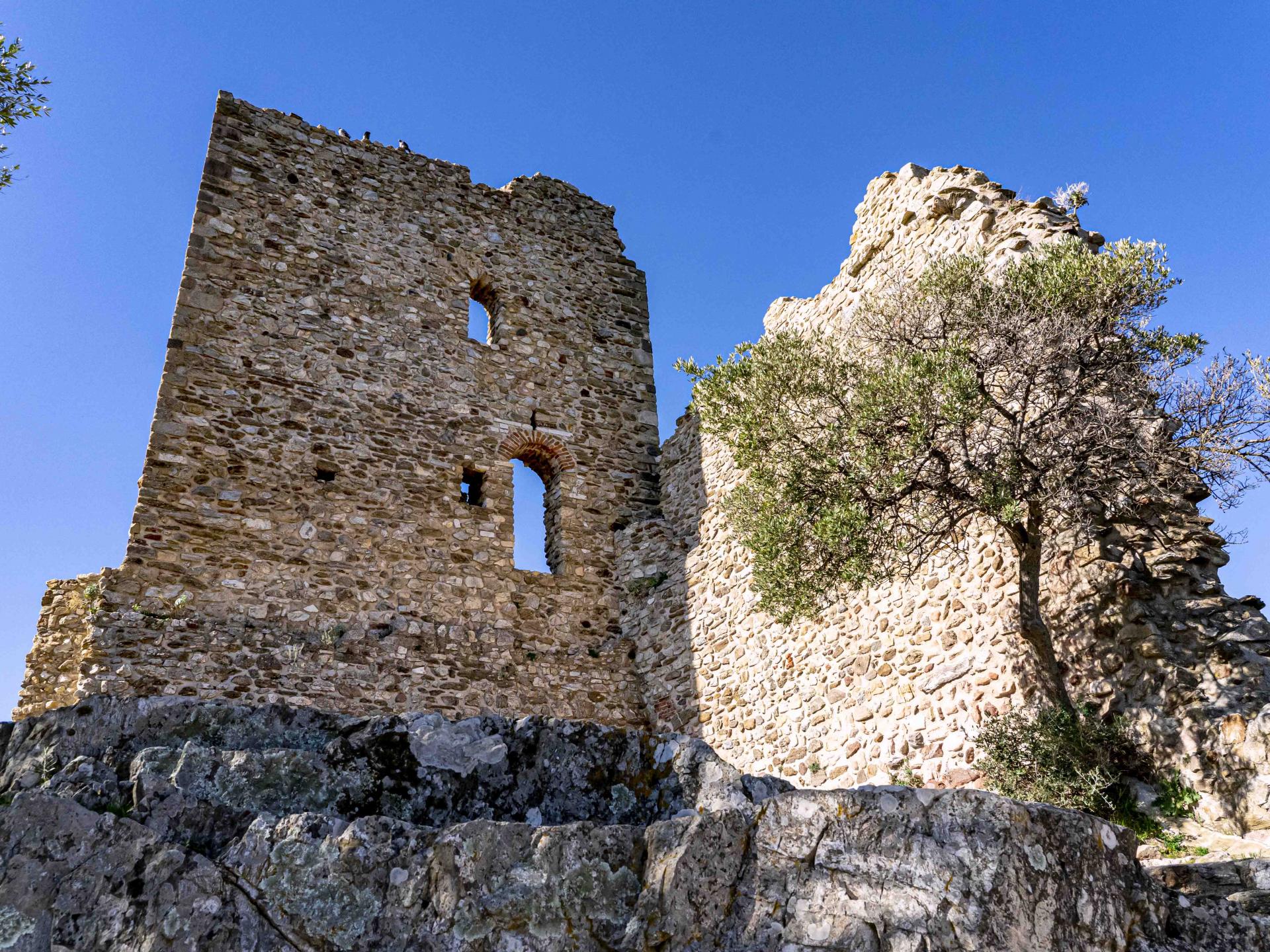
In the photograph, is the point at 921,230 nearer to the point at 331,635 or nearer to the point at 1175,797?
the point at 1175,797

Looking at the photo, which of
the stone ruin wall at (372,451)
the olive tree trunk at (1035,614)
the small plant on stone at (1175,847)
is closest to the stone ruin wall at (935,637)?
the olive tree trunk at (1035,614)

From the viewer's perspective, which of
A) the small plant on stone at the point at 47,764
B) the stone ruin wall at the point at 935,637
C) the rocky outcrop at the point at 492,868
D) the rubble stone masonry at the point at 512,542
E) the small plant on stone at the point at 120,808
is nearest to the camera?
the rocky outcrop at the point at 492,868

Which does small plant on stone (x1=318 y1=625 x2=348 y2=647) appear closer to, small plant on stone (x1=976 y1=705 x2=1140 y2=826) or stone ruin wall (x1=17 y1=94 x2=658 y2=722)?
stone ruin wall (x1=17 y1=94 x2=658 y2=722)

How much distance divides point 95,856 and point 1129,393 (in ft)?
25.5

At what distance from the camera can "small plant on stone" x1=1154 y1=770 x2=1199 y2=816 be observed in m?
6.97

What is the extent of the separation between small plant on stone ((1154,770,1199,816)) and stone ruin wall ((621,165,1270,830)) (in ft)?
0.25

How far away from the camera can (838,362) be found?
9.91 meters

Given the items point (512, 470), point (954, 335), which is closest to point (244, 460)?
point (512, 470)

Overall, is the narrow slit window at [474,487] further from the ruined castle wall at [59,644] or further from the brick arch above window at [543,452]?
the ruined castle wall at [59,644]

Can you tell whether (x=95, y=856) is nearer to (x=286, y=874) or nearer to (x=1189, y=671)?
(x=286, y=874)

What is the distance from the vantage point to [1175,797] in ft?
23.2

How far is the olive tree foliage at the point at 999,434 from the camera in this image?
25.7 feet

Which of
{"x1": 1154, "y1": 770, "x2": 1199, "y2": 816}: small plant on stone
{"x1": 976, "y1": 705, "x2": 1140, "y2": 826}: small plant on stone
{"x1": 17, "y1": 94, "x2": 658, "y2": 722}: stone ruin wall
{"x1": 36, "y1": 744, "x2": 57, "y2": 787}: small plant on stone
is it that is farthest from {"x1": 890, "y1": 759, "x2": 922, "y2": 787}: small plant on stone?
{"x1": 36, "y1": 744, "x2": 57, "y2": 787}: small plant on stone

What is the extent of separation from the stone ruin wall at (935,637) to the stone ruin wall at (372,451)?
1.12m
